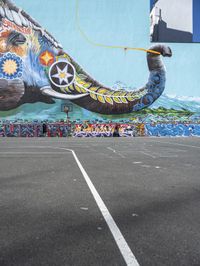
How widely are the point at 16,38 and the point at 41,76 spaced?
5.54 meters

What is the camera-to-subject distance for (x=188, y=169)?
9.98 meters

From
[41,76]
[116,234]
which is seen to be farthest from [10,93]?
[116,234]

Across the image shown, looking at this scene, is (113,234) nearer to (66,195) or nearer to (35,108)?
(66,195)

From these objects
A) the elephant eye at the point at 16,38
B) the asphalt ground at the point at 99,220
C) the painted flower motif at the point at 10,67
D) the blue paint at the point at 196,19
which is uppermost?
the blue paint at the point at 196,19

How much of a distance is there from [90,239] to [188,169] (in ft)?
21.8

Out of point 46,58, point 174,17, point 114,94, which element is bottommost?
point 114,94

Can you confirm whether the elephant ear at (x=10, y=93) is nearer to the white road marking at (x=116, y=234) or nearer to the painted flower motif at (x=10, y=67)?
the painted flower motif at (x=10, y=67)

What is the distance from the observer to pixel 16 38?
41.4 m

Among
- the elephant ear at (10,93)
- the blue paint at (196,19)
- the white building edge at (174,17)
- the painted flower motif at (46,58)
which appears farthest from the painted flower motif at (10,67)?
the blue paint at (196,19)

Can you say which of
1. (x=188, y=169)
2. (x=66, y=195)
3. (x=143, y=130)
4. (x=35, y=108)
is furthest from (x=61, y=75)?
(x=66, y=195)

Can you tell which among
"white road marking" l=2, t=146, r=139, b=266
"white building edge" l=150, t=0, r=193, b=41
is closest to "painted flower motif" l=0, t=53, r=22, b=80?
"white building edge" l=150, t=0, r=193, b=41

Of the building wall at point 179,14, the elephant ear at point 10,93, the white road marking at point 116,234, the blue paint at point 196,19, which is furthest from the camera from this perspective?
the blue paint at point 196,19

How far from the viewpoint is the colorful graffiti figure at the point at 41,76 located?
135 ft

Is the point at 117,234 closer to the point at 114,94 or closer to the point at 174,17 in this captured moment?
the point at 114,94
